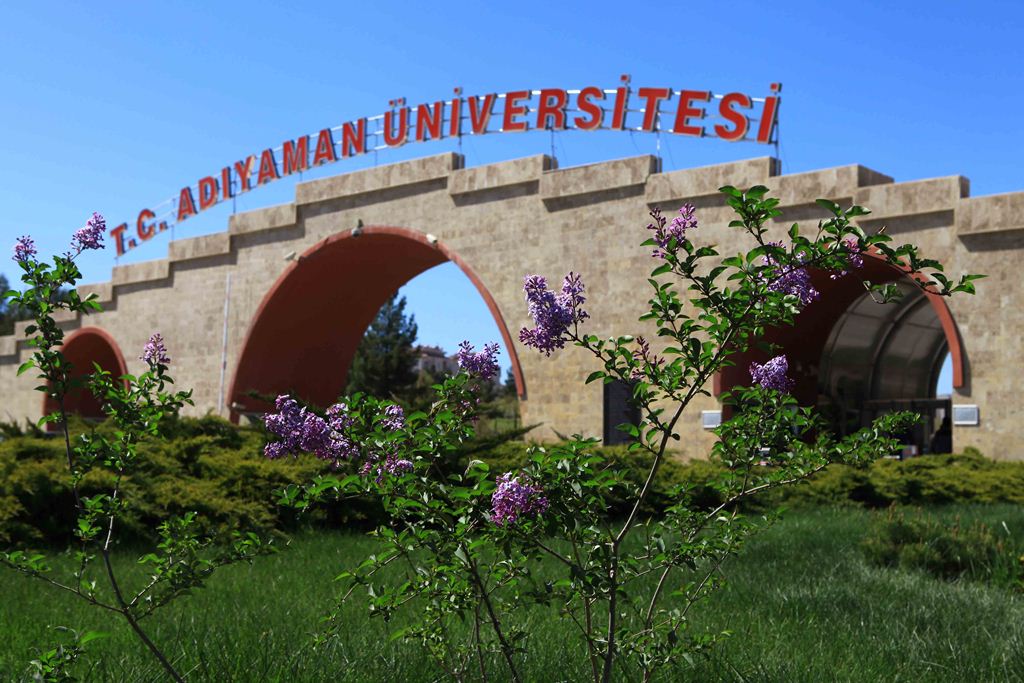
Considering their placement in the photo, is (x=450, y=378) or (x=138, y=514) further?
(x=138, y=514)

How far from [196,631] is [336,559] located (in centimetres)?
328

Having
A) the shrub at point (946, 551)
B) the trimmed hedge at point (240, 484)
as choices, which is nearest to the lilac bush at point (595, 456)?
the trimmed hedge at point (240, 484)

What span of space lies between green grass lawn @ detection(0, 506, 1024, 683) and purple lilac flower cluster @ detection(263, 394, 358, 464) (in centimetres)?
130

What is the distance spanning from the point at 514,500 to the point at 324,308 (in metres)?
26.2

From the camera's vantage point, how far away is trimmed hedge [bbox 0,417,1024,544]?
10023mm

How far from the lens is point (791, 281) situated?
375 centimetres

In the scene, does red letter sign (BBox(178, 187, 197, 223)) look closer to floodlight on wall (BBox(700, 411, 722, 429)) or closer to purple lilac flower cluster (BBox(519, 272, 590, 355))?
floodlight on wall (BBox(700, 411, 722, 429))

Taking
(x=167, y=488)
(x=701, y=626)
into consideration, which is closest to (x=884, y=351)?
(x=167, y=488)

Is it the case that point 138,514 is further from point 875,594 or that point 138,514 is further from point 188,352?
point 188,352

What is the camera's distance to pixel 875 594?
7527mm

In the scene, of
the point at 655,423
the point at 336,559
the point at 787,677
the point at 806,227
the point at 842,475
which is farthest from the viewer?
the point at 806,227

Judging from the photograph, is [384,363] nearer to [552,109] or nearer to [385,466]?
[552,109]

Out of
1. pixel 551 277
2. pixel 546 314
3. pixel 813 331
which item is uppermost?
pixel 551 277

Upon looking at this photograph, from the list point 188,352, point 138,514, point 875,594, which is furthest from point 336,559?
point 188,352
